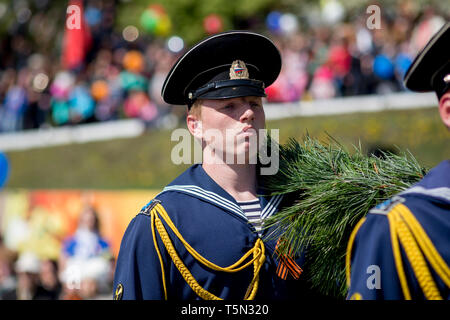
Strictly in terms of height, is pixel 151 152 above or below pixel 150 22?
below

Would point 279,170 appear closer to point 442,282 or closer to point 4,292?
point 442,282

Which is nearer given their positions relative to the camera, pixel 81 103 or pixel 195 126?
pixel 195 126

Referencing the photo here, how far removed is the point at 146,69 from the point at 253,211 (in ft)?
33.3

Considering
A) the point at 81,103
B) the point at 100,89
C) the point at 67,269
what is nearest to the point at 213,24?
the point at 100,89

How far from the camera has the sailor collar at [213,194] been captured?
2.76 meters

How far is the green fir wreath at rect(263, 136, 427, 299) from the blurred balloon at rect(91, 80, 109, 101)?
35.6ft

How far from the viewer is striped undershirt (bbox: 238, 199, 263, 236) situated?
277 cm

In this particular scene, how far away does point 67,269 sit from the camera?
761 cm

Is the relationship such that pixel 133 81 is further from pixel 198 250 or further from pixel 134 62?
pixel 198 250

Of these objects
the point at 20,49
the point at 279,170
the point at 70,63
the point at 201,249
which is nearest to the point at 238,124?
the point at 279,170

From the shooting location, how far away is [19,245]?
8.98 m

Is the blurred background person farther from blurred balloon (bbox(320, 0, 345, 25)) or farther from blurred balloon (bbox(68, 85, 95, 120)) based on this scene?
blurred balloon (bbox(320, 0, 345, 25))

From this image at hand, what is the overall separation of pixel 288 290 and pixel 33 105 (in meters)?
13.0

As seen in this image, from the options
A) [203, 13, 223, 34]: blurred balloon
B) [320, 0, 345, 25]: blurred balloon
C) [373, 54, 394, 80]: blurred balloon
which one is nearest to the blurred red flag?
[203, 13, 223, 34]: blurred balloon
